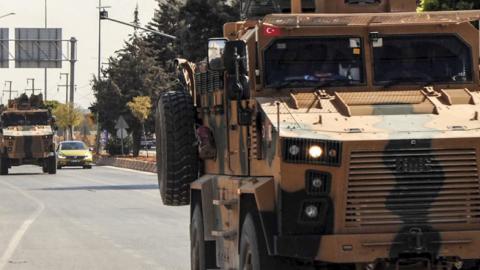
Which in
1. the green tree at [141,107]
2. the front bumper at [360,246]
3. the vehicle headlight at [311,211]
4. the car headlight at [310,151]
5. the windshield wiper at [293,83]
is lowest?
the front bumper at [360,246]

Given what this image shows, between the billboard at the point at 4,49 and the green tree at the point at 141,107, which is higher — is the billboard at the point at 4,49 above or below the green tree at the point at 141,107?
above

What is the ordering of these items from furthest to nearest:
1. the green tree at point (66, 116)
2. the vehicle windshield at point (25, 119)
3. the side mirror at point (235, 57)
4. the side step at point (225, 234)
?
the green tree at point (66, 116)
the vehicle windshield at point (25, 119)
the side step at point (225, 234)
the side mirror at point (235, 57)

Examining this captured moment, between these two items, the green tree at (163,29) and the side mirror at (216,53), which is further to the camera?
the green tree at (163,29)

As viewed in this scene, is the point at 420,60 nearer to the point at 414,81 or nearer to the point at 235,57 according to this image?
the point at 414,81

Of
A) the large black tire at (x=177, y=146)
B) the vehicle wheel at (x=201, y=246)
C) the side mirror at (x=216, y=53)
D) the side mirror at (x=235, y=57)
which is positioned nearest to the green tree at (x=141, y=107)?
the vehicle wheel at (x=201, y=246)

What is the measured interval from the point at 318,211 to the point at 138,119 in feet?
244

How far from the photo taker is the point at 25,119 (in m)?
58.2

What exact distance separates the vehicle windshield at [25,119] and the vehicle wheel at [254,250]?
4817 centimetres

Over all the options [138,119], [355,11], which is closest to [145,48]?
[138,119]

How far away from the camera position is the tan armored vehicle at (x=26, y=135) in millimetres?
57500

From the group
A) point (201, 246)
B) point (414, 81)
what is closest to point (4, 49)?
point (201, 246)

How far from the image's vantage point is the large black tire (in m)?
13.4

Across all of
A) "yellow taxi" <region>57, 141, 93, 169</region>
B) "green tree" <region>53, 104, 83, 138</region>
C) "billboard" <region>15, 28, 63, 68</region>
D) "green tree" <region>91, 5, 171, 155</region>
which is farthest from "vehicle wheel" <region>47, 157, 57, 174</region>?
"green tree" <region>53, 104, 83, 138</region>

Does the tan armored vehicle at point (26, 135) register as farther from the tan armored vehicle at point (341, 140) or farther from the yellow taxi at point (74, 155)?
the tan armored vehicle at point (341, 140)
